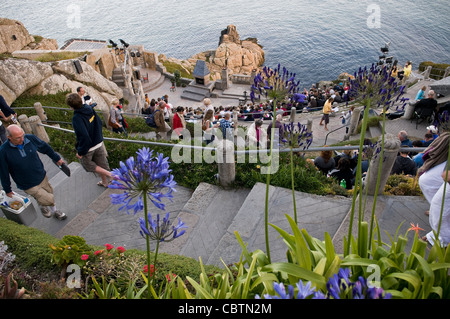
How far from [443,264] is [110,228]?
15.7 ft

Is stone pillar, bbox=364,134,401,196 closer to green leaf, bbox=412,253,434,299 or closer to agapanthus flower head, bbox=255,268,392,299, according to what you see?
green leaf, bbox=412,253,434,299

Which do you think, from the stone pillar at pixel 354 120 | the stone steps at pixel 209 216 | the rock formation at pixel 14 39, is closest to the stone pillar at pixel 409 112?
the stone pillar at pixel 354 120

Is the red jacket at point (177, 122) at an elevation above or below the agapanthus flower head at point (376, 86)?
below

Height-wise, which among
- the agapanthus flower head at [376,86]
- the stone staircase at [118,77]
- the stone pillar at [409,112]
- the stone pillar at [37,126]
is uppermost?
the agapanthus flower head at [376,86]

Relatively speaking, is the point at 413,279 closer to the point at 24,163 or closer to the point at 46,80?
the point at 24,163

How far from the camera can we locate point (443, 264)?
2543mm

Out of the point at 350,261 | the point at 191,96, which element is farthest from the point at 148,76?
the point at 350,261

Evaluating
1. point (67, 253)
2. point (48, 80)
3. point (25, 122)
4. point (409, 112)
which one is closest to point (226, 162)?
point (67, 253)

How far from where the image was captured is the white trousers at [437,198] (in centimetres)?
380

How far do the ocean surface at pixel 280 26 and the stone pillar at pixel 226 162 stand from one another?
41.4 metres

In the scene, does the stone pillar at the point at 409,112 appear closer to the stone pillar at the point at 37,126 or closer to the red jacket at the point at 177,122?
the red jacket at the point at 177,122

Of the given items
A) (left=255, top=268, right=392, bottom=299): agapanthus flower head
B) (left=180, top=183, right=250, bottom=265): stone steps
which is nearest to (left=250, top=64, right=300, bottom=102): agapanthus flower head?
(left=255, top=268, right=392, bottom=299): agapanthus flower head

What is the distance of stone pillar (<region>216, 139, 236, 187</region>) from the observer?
5.48 metres
